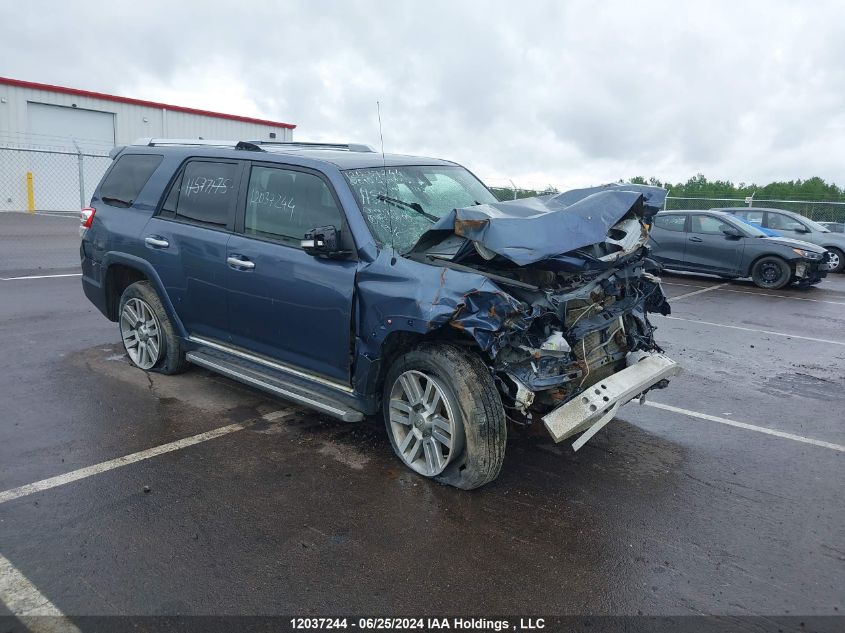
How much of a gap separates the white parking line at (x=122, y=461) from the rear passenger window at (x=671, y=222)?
1171cm

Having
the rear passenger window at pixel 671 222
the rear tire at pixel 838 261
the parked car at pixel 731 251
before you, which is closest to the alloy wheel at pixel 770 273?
the parked car at pixel 731 251

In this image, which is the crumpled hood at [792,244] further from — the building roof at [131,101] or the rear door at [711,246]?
the building roof at [131,101]

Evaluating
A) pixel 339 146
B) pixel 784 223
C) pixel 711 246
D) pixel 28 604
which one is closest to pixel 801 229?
pixel 784 223

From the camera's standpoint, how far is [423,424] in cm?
396

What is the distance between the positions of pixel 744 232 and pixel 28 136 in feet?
89.3

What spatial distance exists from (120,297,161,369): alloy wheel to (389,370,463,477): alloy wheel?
2608mm

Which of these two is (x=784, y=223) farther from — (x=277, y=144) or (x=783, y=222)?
(x=277, y=144)

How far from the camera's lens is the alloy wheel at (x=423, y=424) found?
3805 mm

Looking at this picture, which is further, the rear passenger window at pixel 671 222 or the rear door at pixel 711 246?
the rear passenger window at pixel 671 222

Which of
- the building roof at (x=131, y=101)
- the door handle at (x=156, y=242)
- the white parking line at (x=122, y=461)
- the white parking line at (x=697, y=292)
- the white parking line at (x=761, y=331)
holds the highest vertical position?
the building roof at (x=131, y=101)

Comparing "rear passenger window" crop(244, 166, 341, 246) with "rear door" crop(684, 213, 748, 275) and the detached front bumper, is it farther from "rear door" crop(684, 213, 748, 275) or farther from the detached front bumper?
"rear door" crop(684, 213, 748, 275)

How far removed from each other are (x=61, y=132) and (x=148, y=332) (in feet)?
90.7

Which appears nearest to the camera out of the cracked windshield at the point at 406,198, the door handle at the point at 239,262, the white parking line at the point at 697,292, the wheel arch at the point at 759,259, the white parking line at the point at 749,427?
the cracked windshield at the point at 406,198

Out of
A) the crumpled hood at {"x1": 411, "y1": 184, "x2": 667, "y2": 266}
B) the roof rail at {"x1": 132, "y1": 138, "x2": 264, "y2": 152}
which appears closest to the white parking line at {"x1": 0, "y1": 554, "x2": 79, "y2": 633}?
the crumpled hood at {"x1": 411, "y1": 184, "x2": 667, "y2": 266}
